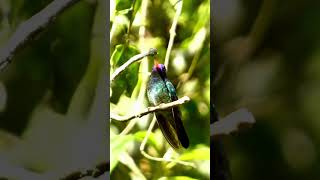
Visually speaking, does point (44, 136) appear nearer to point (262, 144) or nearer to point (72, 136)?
point (72, 136)

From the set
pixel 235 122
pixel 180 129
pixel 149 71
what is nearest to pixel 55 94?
pixel 149 71

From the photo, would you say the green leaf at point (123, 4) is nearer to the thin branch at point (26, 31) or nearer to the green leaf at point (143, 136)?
the thin branch at point (26, 31)

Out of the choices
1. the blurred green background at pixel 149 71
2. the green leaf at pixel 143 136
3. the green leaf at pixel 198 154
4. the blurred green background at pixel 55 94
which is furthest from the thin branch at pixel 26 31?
the green leaf at pixel 198 154

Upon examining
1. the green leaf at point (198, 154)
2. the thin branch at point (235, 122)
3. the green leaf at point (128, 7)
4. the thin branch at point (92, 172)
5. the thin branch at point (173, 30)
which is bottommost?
the thin branch at point (92, 172)

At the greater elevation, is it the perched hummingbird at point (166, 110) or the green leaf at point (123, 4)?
the green leaf at point (123, 4)

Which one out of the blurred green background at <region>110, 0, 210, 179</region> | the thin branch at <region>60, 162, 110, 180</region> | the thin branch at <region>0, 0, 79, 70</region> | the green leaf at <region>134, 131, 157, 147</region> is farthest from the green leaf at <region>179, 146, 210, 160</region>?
the thin branch at <region>0, 0, 79, 70</region>

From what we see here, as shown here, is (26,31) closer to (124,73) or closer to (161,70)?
(124,73)

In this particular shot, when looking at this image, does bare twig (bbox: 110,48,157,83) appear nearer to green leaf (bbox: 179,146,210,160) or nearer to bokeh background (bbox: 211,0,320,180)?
bokeh background (bbox: 211,0,320,180)
